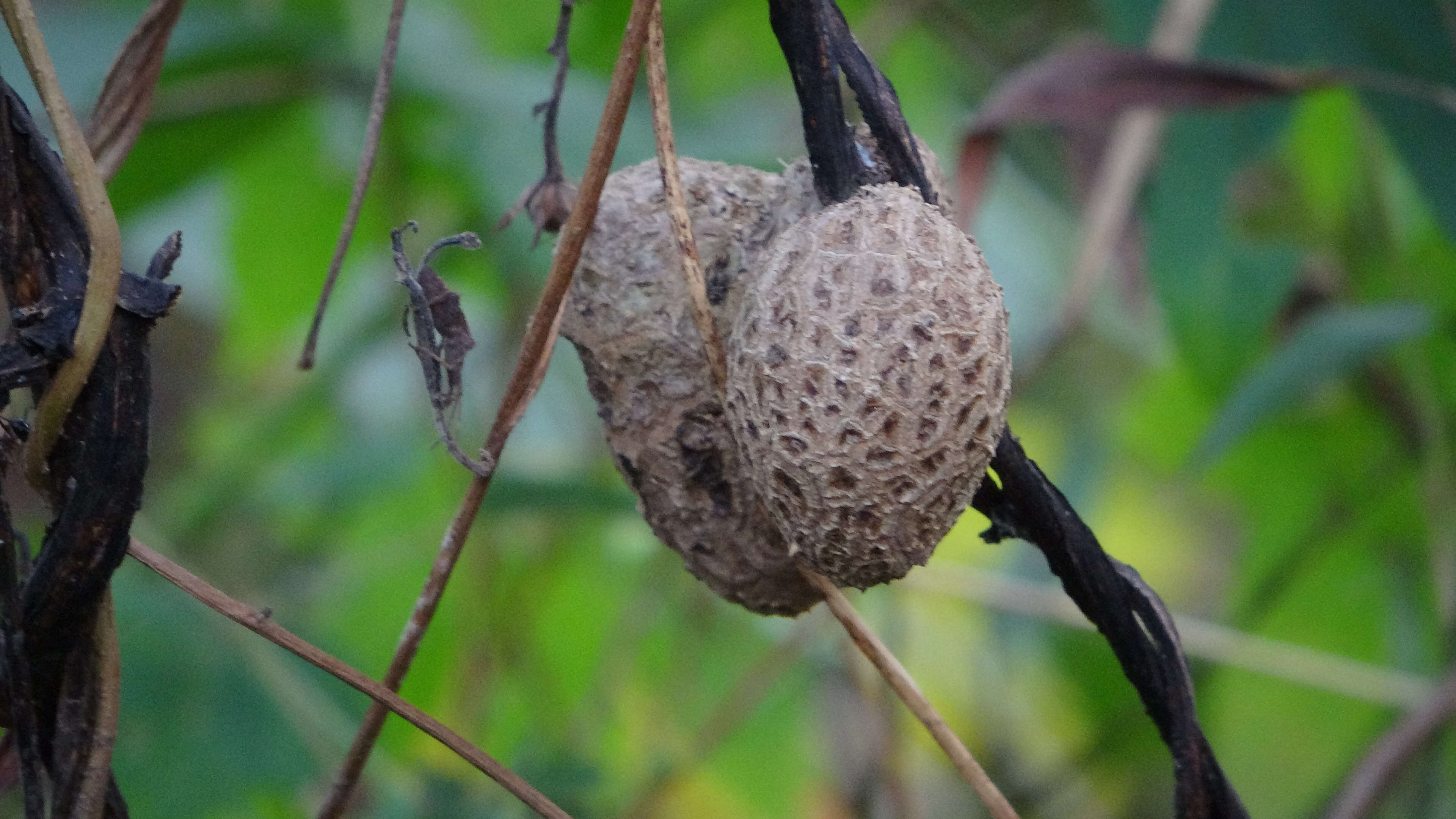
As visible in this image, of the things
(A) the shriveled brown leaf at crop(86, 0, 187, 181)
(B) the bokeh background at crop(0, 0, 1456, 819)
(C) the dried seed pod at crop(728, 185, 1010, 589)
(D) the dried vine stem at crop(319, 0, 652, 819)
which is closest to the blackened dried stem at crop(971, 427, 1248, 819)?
(C) the dried seed pod at crop(728, 185, 1010, 589)

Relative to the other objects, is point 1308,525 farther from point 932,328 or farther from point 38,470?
point 38,470

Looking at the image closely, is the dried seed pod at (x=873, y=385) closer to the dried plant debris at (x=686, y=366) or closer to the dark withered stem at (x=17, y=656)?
the dried plant debris at (x=686, y=366)

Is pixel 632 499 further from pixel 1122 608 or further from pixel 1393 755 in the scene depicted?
pixel 1122 608

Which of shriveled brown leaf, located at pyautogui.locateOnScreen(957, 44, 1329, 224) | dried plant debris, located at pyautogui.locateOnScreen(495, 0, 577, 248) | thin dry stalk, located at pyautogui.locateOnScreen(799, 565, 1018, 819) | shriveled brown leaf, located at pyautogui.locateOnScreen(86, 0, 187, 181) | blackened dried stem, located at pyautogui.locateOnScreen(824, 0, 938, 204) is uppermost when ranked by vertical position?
shriveled brown leaf, located at pyautogui.locateOnScreen(957, 44, 1329, 224)

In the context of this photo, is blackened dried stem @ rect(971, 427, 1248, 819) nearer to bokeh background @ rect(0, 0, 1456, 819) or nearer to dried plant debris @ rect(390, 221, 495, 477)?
dried plant debris @ rect(390, 221, 495, 477)

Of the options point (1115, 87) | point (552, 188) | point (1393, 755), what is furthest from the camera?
point (1393, 755)

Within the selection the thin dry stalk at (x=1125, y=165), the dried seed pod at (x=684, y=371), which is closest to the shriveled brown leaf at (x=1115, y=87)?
the dried seed pod at (x=684, y=371)

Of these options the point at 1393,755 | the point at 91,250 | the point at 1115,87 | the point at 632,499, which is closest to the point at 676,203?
the point at 91,250
